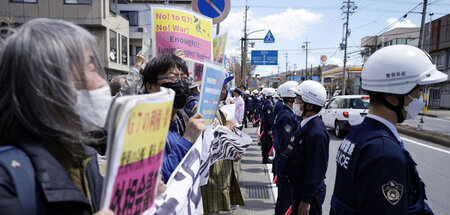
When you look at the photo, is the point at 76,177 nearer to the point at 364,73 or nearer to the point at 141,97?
the point at 141,97

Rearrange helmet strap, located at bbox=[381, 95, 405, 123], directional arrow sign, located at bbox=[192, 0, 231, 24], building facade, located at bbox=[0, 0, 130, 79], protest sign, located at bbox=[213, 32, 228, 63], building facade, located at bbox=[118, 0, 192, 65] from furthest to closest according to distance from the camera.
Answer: building facade, located at bbox=[118, 0, 192, 65] < building facade, located at bbox=[0, 0, 130, 79] < directional arrow sign, located at bbox=[192, 0, 231, 24] < protest sign, located at bbox=[213, 32, 228, 63] < helmet strap, located at bbox=[381, 95, 405, 123]

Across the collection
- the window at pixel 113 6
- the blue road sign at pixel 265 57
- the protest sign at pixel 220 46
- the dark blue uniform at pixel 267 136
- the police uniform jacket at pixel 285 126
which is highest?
the window at pixel 113 6

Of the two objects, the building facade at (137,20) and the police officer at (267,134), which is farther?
the building facade at (137,20)

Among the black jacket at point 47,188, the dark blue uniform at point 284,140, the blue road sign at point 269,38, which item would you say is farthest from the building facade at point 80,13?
the black jacket at point 47,188

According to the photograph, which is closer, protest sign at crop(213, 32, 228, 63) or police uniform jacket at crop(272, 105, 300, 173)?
protest sign at crop(213, 32, 228, 63)

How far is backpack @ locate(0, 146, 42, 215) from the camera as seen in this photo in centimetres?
78

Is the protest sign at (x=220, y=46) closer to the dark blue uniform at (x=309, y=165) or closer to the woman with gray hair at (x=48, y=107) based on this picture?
the dark blue uniform at (x=309, y=165)

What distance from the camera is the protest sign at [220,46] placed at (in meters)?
3.55

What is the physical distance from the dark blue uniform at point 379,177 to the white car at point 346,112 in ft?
34.7

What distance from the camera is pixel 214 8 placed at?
169 inches

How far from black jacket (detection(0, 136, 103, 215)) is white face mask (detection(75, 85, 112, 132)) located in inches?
6.0

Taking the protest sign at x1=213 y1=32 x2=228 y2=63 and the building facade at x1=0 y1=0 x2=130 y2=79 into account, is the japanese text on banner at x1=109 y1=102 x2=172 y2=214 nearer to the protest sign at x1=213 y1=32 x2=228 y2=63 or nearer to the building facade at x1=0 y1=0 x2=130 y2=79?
the protest sign at x1=213 y1=32 x2=228 y2=63

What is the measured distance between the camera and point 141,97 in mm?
903

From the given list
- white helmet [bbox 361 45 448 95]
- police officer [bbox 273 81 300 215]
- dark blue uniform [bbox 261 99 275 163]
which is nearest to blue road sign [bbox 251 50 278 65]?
dark blue uniform [bbox 261 99 275 163]
